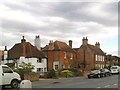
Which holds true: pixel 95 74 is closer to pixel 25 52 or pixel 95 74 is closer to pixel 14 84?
pixel 25 52

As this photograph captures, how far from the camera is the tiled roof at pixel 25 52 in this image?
2264 inches

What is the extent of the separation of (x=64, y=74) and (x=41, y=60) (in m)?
12.0

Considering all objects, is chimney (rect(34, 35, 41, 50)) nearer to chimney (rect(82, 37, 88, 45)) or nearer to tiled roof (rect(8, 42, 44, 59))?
tiled roof (rect(8, 42, 44, 59))

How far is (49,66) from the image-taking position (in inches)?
2464

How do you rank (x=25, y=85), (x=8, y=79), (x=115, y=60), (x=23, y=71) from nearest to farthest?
(x=25, y=85) < (x=8, y=79) < (x=23, y=71) < (x=115, y=60)

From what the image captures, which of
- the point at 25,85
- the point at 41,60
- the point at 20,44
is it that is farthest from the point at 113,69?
the point at 25,85

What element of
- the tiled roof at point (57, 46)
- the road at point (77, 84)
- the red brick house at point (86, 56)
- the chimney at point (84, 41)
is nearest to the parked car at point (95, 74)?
the road at point (77, 84)

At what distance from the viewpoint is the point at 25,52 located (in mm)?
57719

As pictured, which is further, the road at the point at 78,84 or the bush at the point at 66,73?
the bush at the point at 66,73

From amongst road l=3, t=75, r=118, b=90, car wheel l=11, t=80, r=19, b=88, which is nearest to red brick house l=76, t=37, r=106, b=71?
road l=3, t=75, r=118, b=90

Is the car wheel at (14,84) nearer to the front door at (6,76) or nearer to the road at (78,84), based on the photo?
the front door at (6,76)

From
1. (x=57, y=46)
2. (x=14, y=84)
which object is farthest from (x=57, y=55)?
(x=14, y=84)

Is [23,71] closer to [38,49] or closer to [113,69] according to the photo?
[38,49]

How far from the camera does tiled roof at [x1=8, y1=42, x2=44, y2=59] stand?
57.5 meters
